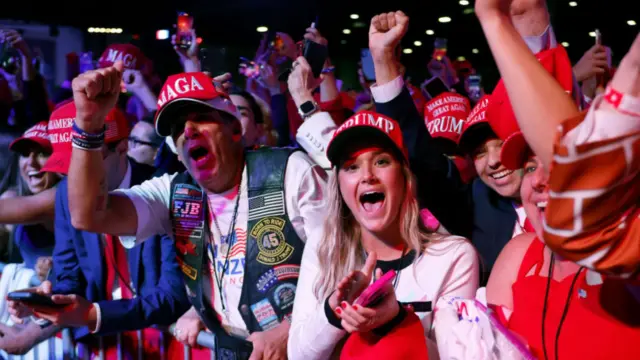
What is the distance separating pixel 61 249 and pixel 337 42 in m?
15.5

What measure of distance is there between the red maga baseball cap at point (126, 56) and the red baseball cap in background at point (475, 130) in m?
3.44

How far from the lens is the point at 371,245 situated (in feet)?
8.54

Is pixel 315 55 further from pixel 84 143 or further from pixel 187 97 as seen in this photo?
pixel 84 143

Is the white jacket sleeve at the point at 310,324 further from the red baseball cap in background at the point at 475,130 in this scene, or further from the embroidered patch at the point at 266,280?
the red baseball cap in background at the point at 475,130

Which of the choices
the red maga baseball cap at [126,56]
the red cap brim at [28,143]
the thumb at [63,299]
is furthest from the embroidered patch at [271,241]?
the red maga baseball cap at [126,56]

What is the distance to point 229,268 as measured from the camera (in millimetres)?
3061

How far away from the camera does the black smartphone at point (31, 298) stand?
118 inches

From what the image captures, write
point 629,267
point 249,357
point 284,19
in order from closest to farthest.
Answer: point 629,267 < point 249,357 < point 284,19

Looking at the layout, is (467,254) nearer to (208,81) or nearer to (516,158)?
(516,158)

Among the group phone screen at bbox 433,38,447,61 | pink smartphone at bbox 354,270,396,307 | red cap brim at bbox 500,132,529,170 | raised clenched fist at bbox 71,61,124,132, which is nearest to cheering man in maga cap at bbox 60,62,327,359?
raised clenched fist at bbox 71,61,124,132

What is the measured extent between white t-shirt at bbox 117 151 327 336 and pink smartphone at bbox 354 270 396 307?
37.7 inches

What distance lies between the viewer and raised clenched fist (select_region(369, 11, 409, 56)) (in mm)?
2875

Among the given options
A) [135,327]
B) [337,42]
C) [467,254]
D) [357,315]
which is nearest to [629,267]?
[357,315]

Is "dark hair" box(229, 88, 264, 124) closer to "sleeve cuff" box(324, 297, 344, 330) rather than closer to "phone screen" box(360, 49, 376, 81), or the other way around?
"phone screen" box(360, 49, 376, 81)
